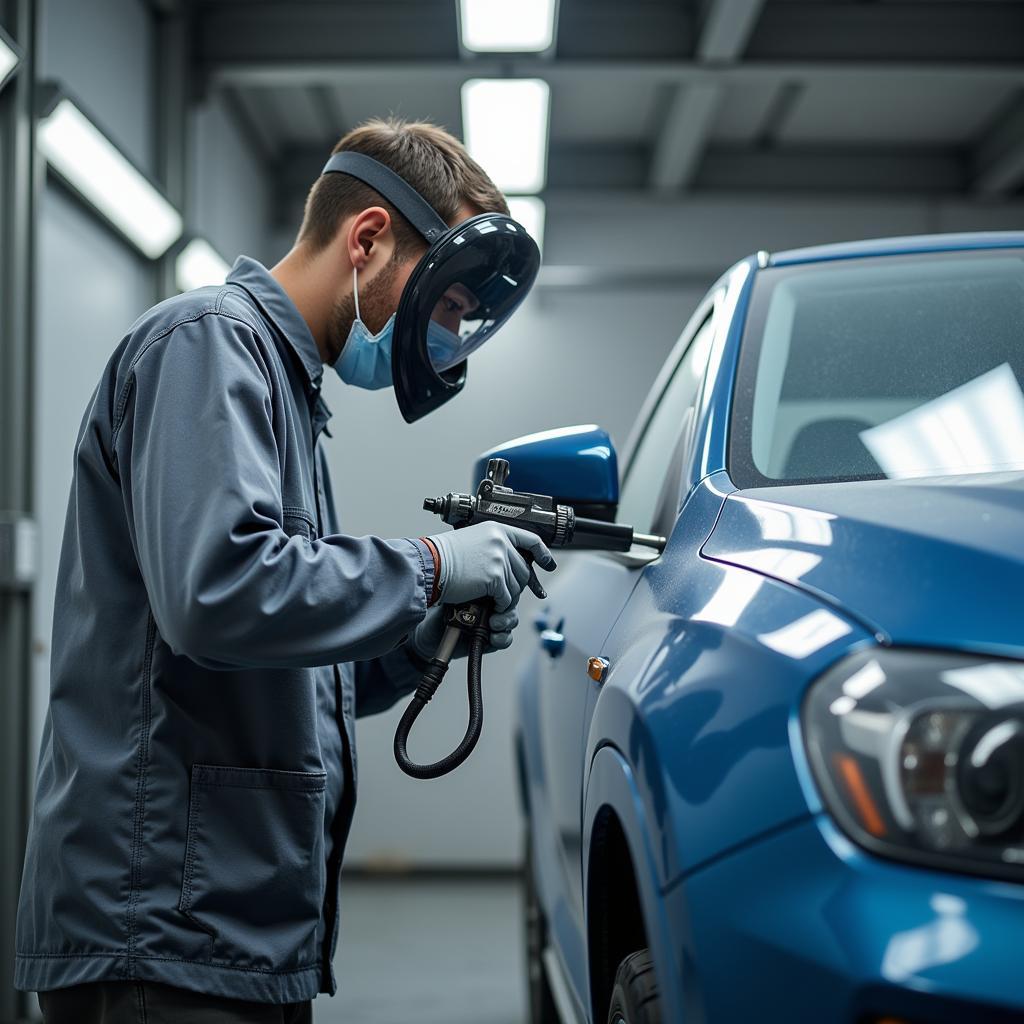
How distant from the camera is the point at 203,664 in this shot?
4.11 feet

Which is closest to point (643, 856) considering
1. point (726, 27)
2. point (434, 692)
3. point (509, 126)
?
point (434, 692)

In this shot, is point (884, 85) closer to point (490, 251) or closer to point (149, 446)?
point (490, 251)

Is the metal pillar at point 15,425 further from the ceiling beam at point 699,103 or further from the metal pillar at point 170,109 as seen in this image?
the ceiling beam at point 699,103

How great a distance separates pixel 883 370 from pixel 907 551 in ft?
2.41

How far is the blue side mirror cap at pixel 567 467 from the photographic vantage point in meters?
1.60

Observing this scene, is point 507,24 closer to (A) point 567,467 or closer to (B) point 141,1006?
(A) point 567,467

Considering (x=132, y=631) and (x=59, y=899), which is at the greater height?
(x=132, y=631)

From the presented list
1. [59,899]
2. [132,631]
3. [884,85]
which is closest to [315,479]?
[132,631]

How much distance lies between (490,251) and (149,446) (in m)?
0.63

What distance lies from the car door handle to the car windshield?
2.24 ft

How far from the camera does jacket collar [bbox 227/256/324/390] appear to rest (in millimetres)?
1542

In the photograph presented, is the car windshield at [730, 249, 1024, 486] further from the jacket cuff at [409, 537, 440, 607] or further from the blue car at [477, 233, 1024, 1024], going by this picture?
the jacket cuff at [409, 537, 440, 607]

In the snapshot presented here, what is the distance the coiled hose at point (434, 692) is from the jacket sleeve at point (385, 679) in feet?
1.14

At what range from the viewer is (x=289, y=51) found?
5.10 metres
